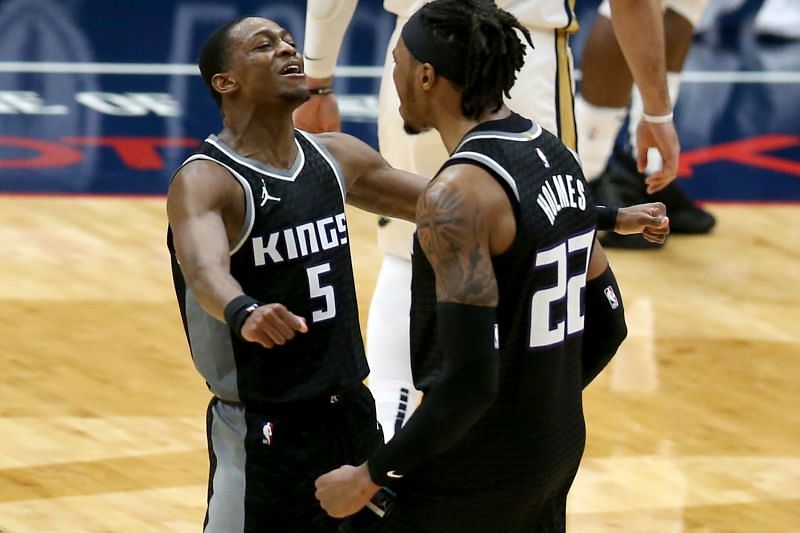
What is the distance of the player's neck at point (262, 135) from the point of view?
3.21 meters

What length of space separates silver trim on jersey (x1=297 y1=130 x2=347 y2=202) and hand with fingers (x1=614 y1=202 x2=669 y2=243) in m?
0.57

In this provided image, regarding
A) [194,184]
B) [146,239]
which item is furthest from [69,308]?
[194,184]

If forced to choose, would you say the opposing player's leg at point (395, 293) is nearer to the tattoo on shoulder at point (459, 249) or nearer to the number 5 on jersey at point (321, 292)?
the number 5 on jersey at point (321, 292)

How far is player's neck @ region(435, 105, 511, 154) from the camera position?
277 centimetres

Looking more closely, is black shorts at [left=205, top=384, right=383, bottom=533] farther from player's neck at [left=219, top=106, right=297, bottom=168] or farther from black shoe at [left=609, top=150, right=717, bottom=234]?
black shoe at [left=609, top=150, right=717, bottom=234]

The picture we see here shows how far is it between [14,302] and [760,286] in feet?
9.47

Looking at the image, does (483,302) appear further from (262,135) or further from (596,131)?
(596,131)

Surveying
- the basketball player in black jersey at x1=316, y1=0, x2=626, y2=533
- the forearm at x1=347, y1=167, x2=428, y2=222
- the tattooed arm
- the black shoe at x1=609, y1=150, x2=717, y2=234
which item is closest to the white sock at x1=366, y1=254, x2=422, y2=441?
the forearm at x1=347, y1=167, x2=428, y2=222

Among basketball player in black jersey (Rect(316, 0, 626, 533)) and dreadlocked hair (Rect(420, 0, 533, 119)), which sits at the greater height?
dreadlocked hair (Rect(420, 0, 533, 119))

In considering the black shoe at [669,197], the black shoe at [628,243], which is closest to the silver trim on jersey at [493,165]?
the black shoe at [628,243]

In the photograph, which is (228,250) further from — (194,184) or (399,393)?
(399,393)

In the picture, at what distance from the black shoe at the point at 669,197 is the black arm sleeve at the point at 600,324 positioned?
3.86 m

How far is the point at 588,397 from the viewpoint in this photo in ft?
16.8

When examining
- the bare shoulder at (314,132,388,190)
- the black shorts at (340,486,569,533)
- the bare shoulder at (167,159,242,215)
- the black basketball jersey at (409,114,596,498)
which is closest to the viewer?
the black basketball jersey at (409,114,596,498)
